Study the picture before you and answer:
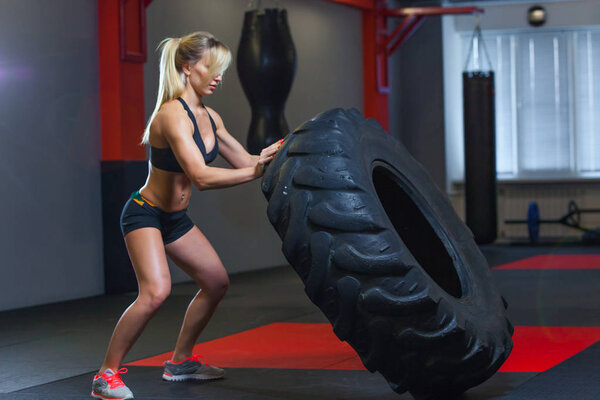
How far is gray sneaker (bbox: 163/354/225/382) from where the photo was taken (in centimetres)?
297

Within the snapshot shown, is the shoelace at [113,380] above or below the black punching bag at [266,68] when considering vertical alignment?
below

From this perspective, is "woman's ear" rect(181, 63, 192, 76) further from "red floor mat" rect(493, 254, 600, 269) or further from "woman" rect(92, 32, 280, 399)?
"red floor mat" rect(493, 254, 600, 269)

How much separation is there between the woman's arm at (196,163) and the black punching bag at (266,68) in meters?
2.92

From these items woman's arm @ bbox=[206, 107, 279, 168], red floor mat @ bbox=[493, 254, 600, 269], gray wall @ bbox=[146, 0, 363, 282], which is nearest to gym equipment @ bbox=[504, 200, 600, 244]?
red floor mat @ bbox=[493, 254, 600, 269]

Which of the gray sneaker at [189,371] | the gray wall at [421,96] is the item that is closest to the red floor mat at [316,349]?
the gray sneaker at [189,371]

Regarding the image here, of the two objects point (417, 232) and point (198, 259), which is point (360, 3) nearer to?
point (417, 232)

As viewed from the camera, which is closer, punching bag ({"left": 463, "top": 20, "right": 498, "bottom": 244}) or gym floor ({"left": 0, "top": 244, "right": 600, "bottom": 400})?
gym floor ({"left": 0, "top": 244, "right": 600, "bottom": 400})

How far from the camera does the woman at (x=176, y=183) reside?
2.64 metres

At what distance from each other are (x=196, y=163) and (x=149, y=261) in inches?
14.4

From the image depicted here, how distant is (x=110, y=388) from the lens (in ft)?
8.75

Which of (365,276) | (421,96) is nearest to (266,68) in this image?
(365,276)

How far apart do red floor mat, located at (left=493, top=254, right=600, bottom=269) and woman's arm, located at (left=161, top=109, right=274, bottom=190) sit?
5057 mm

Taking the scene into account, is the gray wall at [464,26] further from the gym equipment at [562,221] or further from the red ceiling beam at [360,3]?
the red ceiling beam at [360,3]

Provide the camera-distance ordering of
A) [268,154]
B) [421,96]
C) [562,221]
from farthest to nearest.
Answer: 1. [421,96]
2. [562,221]
3. [268,154]
